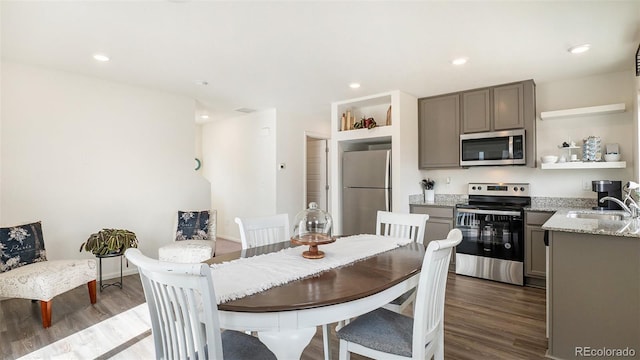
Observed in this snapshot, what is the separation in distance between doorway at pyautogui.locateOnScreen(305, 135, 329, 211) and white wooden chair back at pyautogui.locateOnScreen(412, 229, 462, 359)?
4.43 meters

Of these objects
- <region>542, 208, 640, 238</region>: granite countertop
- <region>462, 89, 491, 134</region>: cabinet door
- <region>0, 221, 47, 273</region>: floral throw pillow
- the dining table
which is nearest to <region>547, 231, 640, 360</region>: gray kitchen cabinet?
<region>542, 208, 640, 238</region>: granite countertop

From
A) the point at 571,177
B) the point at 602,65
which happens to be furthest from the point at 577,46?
the point at 571,177

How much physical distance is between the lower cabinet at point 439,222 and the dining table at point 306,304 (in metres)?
2.67

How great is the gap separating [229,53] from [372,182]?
7.82 ft

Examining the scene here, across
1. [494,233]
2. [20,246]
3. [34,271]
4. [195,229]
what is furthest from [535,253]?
[20,246]

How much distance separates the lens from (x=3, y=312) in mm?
2832

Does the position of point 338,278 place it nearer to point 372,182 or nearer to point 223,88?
point 372,182

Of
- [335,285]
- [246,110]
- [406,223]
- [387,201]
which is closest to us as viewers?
[335,285]

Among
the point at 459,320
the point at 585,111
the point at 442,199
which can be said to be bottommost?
the point at 459,320

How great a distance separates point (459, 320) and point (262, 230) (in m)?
1.82

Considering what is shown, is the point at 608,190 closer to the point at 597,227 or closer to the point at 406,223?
the point at 597,227

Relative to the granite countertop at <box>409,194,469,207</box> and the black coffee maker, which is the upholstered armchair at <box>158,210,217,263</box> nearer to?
the granite countertop at <box>409,194,469,207</box>

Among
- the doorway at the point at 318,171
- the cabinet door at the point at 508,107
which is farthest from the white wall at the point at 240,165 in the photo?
the cabinet door at the point at 508,107

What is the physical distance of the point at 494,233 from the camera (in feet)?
12.2
